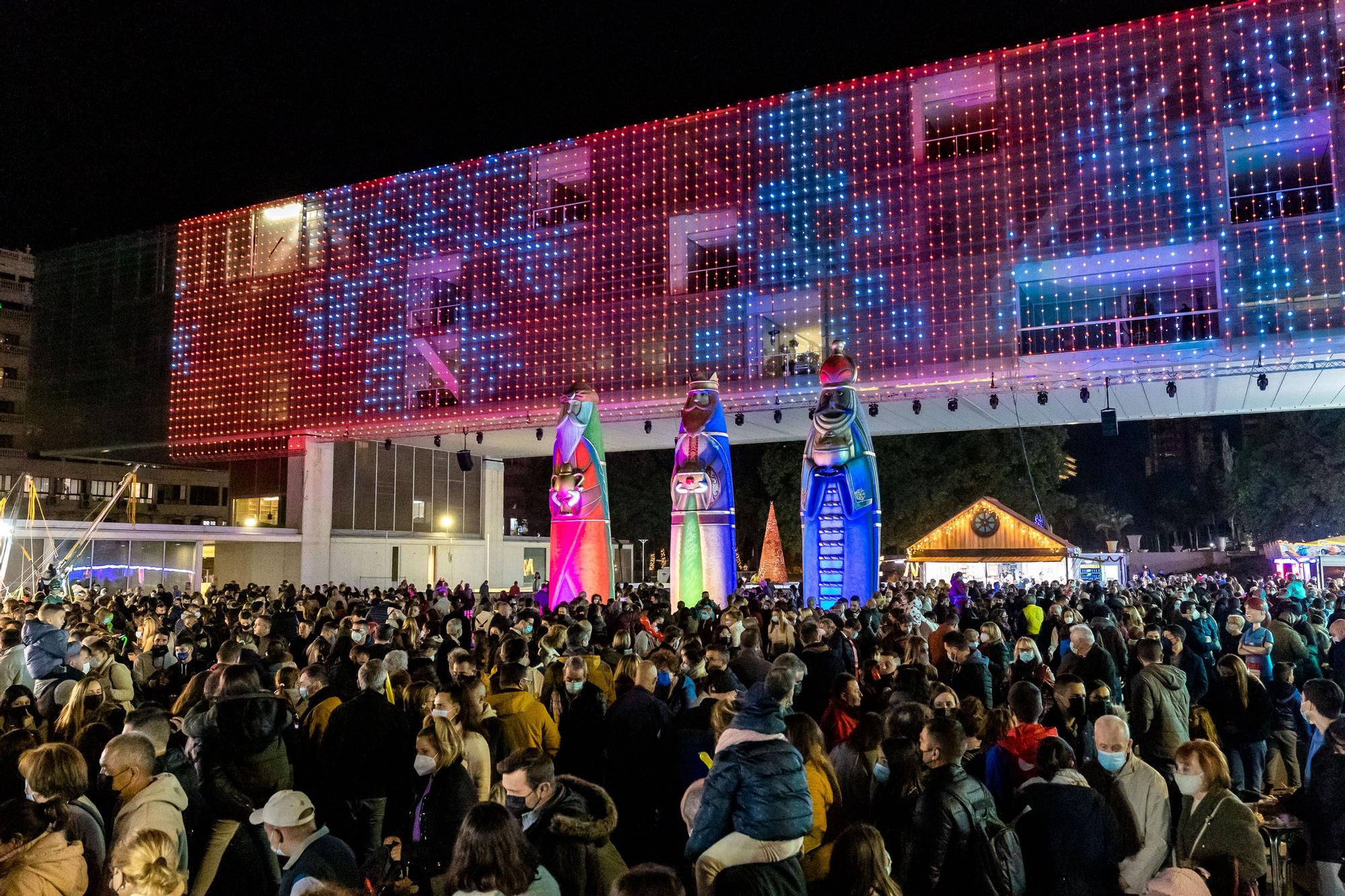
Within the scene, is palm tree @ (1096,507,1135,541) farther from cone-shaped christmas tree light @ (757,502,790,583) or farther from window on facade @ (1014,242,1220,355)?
window on facade @ (1014,242,1220,355)

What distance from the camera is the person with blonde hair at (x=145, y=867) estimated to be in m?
3.22

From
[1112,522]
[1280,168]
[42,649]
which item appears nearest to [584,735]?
[42,649]

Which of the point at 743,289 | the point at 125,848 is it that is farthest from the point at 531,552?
the point at 125,848

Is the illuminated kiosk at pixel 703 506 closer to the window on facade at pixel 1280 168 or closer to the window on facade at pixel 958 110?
the window on facade at pixel 958 110

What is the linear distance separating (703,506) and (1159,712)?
1419 centimetres

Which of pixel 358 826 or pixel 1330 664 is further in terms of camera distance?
pixel 1330 664

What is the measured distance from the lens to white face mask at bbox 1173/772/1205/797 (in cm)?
425

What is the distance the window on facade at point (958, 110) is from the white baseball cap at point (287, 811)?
19.8m

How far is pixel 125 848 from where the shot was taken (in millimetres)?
3271

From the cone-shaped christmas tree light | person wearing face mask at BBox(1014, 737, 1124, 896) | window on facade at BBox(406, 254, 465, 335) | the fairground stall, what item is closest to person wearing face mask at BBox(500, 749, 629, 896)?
person wearing face mask at BBox(1014, 737, 1124, 896)

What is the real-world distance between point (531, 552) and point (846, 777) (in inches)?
1281

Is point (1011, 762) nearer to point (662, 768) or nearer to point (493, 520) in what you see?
point (662, 768)

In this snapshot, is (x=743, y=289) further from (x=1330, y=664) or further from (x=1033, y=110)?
(x=1330, y=664)

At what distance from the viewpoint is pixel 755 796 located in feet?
12.2
